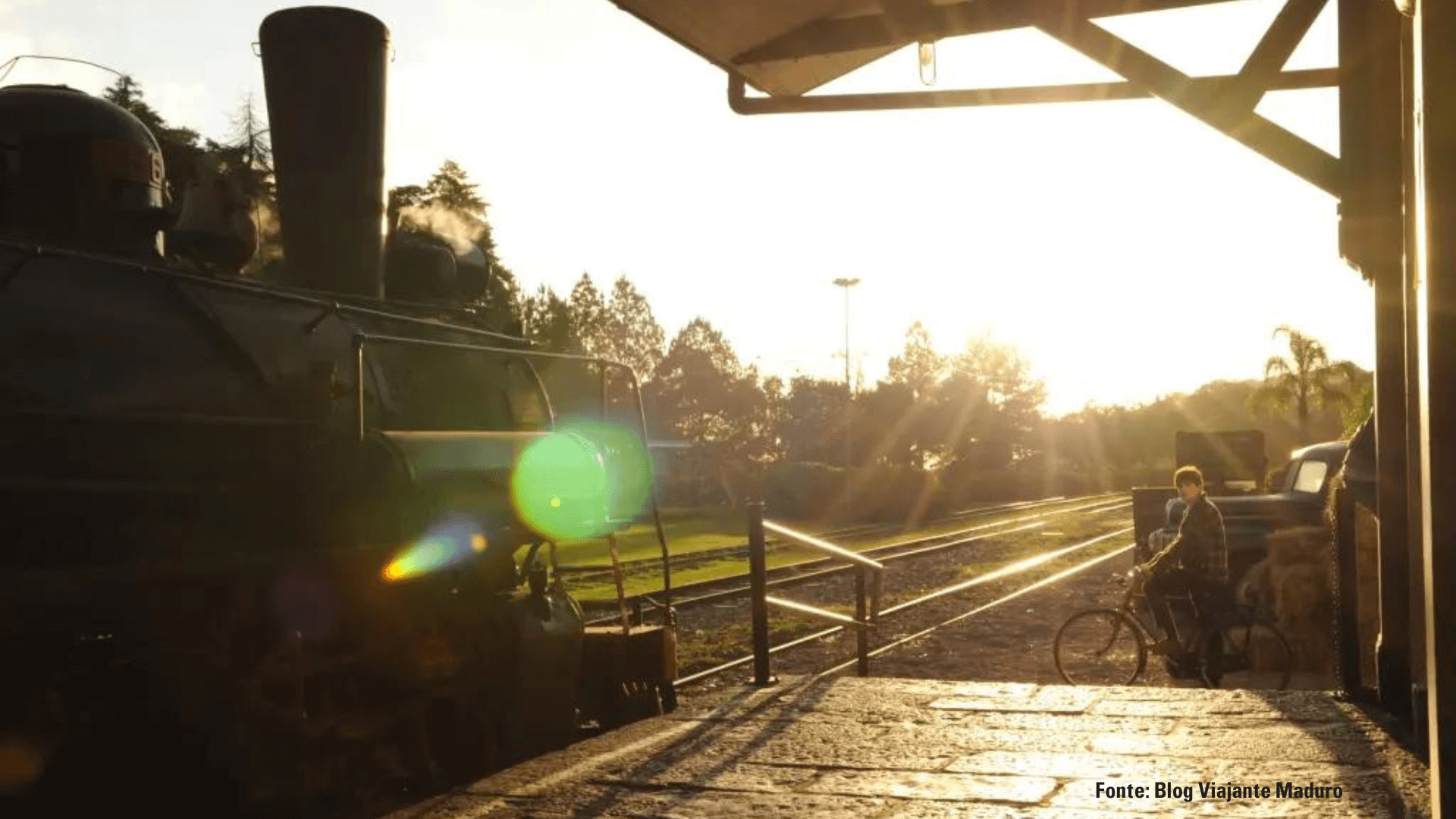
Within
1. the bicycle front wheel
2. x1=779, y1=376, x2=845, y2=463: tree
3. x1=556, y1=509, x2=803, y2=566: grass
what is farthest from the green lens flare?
x1=779, y1=376, x2=845, y2=463: tree

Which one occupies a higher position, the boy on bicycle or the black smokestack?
the black smokestack

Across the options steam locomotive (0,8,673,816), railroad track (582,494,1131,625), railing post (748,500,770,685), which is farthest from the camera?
railroad track (582,494,1131,625)

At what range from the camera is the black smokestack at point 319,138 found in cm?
790

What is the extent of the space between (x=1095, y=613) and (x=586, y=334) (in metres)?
93.8

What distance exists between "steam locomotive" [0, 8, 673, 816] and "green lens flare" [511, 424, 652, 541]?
0.07 feet

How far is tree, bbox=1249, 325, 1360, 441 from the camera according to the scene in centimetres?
6606

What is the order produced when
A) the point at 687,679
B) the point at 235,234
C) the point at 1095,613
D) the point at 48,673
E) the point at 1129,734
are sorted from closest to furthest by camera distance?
the point at 48,673, the point at 1129,734, the point at 235,234, the point at 687,679, the point at 1095,613

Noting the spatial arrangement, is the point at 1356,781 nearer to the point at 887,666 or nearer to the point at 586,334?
the point at 887,666

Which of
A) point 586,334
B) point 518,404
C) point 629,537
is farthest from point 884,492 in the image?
point 586,334

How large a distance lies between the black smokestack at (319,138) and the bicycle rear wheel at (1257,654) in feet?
25.9

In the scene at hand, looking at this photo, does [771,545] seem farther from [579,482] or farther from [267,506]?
[267,506]

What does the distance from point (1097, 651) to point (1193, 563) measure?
6.35ft

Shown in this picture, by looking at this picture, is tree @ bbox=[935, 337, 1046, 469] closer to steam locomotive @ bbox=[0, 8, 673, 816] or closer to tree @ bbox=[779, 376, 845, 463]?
tree @ bbox=[779, 376, 845, 463]

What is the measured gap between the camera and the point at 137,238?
21.0 ft
